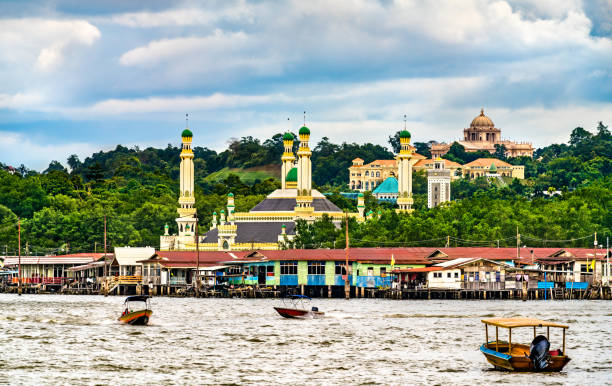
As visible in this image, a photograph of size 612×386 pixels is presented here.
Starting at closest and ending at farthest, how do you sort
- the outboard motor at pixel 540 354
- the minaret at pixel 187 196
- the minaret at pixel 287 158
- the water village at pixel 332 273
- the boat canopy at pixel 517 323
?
the outboard motor at pixel 540 354, the boat canopy at pixel 517 323, the water village at pixel 332 273, the minaret at pixel 187 196, the minaret at pixel 287 158

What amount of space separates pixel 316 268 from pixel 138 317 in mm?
42950

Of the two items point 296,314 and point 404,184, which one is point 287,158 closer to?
point 404,184

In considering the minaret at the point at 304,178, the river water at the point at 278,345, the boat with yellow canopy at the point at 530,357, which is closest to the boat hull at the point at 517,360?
the boat with yellow canopy at the point at 530,357

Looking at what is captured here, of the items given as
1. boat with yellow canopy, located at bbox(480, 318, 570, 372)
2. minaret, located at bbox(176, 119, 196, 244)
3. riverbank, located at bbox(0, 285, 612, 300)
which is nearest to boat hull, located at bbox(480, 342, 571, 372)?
boat with yellow canopy, located at bbox(480, 318, 570, 372)

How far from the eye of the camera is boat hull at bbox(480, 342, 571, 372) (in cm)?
6159

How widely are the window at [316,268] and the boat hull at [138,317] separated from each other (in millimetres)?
41928

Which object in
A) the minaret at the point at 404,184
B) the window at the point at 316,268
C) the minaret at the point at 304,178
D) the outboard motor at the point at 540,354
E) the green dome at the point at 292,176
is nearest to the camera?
the outboard motor at the point at 540,354

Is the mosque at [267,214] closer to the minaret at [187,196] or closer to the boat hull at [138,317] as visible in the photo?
the minaret at [187,196]

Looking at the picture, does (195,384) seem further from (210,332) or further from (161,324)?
(161,324)

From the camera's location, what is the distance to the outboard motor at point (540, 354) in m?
61.2

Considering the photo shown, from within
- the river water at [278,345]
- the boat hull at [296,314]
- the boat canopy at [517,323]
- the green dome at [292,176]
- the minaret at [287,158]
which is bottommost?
the river water at [278,345]

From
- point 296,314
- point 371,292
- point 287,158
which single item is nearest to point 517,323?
point 296,314

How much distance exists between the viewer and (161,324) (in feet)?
295

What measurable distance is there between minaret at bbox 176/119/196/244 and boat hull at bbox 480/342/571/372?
112404mm
